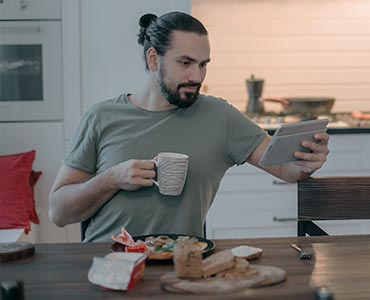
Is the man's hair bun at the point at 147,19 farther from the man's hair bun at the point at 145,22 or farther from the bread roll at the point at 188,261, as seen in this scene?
the bread roll at the point at 188,261

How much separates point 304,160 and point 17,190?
169 centimetres

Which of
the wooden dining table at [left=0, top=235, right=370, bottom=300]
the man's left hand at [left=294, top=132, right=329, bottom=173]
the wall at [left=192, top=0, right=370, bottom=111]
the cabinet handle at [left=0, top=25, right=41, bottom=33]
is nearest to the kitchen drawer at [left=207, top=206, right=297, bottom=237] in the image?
the wall at [left=192, top=0, right=370, bottom=111]

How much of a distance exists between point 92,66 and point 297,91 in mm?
1557

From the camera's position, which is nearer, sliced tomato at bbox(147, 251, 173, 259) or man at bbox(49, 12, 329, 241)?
sliced tomato at bbox(147, 251, 173, 259)

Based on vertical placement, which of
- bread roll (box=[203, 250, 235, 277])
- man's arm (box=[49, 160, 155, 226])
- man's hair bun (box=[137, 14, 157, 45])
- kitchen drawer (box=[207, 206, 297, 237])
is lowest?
kitchen drawer (box=[207, 206, 297, 237])

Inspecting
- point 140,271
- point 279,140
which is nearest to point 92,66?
point 279,140

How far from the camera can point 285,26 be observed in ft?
15.0

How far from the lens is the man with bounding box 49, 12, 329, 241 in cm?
214

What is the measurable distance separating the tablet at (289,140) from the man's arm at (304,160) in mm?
17

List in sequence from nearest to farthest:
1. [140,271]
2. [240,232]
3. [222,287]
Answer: [222,287]
[140,271]
[240,232]

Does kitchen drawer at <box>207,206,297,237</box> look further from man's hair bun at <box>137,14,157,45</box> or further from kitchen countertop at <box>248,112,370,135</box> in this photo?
man's hair bun at <box>137,14,157,45</box>

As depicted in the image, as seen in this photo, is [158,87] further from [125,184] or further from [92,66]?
[92,66]

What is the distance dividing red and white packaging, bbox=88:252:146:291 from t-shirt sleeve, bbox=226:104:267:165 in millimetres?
853

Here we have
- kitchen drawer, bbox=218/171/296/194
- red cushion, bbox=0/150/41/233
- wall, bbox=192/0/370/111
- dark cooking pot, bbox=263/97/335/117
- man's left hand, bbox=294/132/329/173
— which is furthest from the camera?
wall, bbox=192/0/370/111
